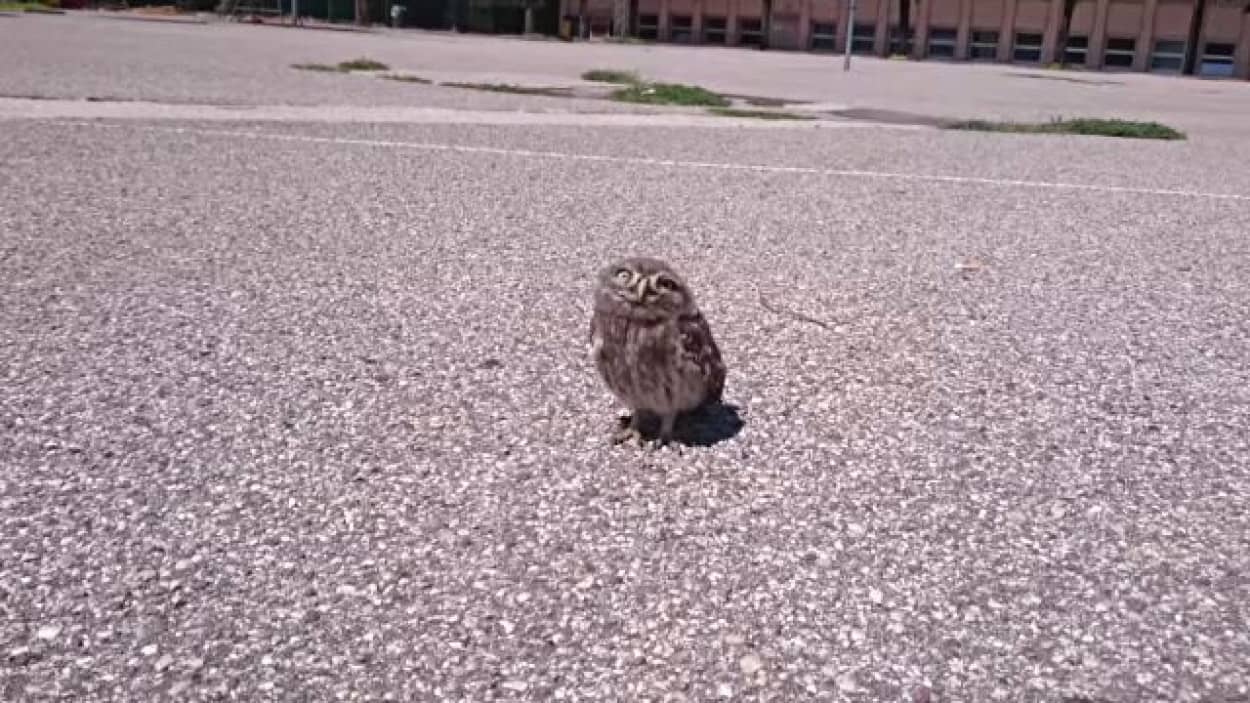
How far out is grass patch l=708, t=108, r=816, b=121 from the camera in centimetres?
1497

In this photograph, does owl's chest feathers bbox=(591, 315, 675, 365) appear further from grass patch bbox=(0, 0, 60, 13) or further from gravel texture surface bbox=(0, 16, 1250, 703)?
grass patch bbox=(0, 0, 60, 13)

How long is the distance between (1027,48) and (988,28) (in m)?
2.18

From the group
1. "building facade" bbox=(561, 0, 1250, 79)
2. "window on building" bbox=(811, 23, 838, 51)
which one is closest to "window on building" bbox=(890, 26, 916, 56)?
"building facade" bbox=(561, 0, 1250, 79)

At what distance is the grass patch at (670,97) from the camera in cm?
1631

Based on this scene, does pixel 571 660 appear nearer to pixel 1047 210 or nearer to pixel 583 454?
pixel 583 454

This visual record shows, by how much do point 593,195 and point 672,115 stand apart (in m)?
7.04

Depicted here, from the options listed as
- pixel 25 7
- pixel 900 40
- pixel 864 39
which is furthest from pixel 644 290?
pixel 864 39

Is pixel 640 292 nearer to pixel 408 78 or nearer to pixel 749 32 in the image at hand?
pixel 408 78

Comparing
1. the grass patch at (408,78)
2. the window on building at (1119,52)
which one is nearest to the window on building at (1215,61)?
the window on building at (1119,52)

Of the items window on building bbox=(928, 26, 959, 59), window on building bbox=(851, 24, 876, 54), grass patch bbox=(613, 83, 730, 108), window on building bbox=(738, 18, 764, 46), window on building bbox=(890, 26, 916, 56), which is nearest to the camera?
grass patch bbox=(613, 83, 730, 108)

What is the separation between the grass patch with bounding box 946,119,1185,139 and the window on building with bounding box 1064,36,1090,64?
38.5 meters

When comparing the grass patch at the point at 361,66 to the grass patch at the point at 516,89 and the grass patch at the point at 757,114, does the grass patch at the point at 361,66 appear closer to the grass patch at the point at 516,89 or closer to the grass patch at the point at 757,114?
the grass patch at the point at 516,89

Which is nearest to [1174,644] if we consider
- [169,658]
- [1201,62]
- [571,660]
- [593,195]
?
[571,660]

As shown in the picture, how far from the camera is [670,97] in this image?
16578mm
